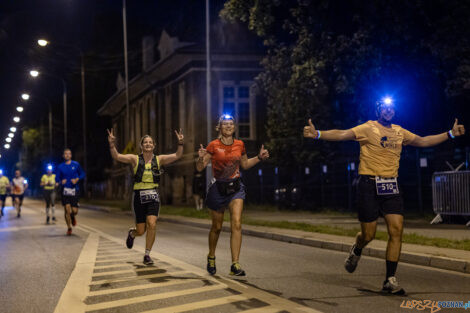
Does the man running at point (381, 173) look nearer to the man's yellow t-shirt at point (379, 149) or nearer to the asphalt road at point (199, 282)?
the man's yellow t-shirt at point (379, 149)

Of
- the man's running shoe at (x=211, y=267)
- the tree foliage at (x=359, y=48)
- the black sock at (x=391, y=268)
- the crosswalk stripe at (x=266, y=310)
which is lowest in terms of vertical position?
the crosswalk stripe at (x=266, y=310)

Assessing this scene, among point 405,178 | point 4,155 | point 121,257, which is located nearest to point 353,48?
point 405,178

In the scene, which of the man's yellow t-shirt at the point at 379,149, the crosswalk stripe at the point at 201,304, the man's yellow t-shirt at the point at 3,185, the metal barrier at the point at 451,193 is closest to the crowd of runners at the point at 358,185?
the man's yellow t-shirt at the point at 379,149

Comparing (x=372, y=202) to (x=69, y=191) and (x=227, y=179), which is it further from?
(x=69, y=191)

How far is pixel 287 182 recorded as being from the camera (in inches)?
1138

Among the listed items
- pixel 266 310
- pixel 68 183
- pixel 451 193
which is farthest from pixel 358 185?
pixel 451 193

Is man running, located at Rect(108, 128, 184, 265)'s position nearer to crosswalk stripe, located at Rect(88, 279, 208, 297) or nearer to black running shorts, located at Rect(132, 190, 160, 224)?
black running shorts, located at Rect(132, 190, 160, 224)

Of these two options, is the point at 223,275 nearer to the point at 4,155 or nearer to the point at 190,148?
the point at 190,148

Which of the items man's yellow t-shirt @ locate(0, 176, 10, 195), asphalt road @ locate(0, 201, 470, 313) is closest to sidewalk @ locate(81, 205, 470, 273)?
asphalt road @ locate(0, 201, 470, 313)

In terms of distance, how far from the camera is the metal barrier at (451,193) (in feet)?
51.4

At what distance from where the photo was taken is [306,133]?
711 centimetres

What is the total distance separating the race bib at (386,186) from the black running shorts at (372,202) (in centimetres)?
4

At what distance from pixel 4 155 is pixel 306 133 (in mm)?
130509

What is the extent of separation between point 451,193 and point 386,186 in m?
10.1
